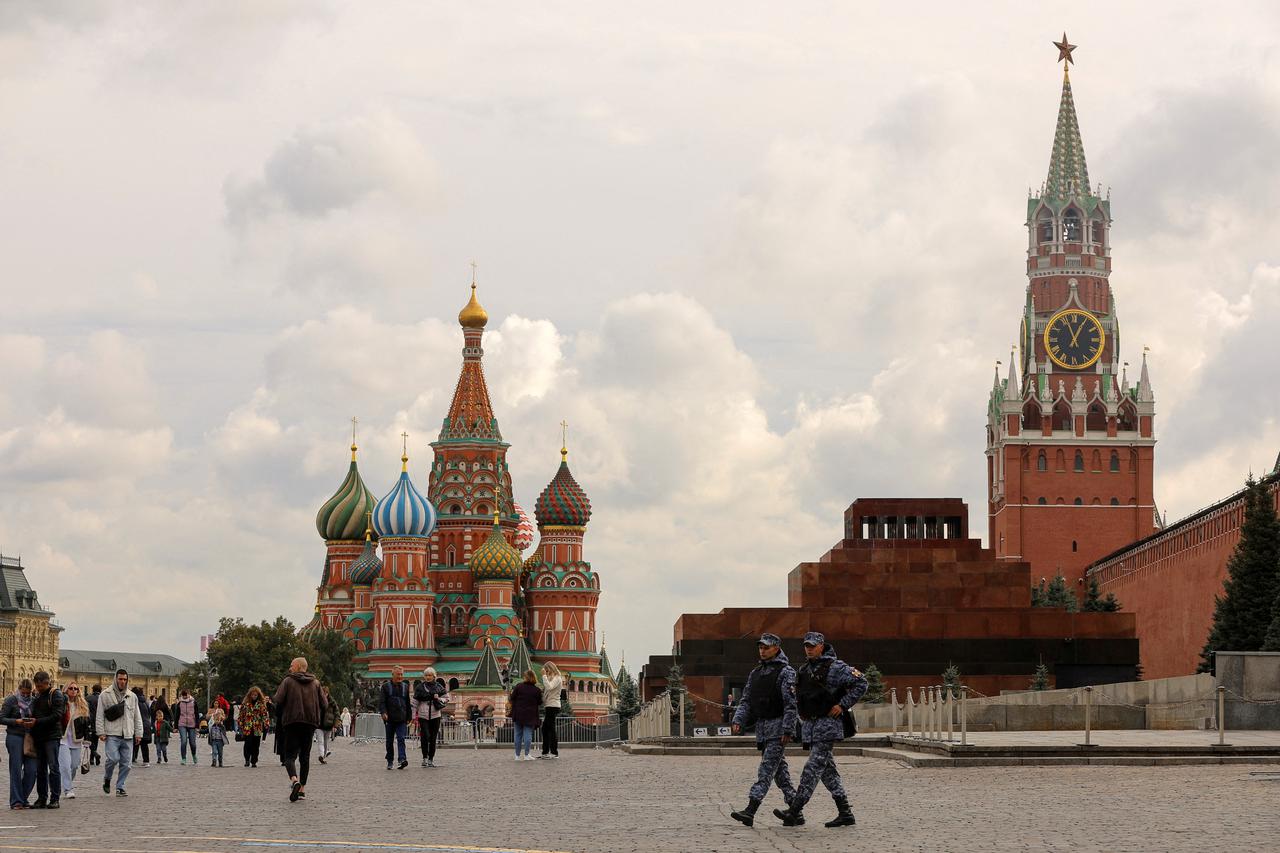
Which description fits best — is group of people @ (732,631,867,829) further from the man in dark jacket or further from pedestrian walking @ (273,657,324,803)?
the man in dark jacket

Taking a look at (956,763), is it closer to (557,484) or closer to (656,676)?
(656,676)

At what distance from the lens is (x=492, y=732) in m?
53.1

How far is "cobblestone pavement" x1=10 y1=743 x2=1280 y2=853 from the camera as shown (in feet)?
44.8

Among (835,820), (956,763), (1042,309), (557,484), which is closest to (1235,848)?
(835,820)

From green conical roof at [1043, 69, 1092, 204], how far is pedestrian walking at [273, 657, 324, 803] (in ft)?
371

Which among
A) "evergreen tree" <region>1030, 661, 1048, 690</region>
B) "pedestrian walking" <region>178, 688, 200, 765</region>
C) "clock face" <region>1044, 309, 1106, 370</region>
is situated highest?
"clock face" <region>1044, 309, 1106, 370</region>

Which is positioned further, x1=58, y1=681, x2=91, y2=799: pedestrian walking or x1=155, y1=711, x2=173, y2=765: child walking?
x1=155, y1=711, x2=173, y2=765: child walking

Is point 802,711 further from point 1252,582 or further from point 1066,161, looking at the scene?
point 1066,161

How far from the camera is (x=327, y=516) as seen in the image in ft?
392

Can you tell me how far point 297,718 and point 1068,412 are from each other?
105996mm

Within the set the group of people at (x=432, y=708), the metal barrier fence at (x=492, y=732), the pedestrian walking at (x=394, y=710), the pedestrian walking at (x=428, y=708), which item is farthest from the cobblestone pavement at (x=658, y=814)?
the metal barrier fence at (x=492, y=732)

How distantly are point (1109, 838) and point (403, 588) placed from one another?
95331mm

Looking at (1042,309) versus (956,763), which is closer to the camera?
(956,763)

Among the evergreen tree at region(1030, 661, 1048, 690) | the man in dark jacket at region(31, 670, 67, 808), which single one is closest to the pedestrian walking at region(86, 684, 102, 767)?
the man in dark jacket at region(31, 670, 67, 808)
